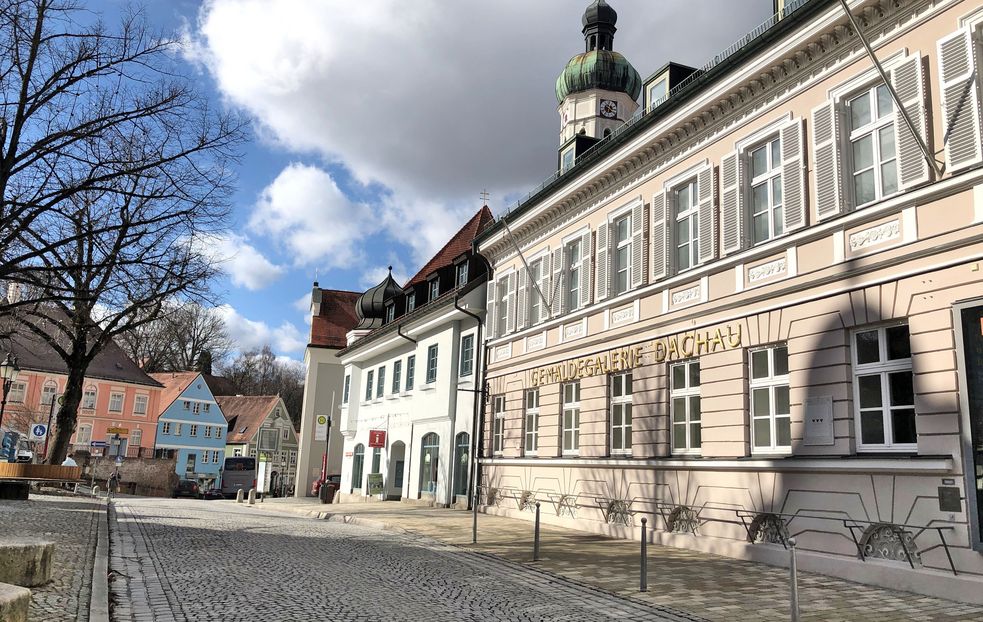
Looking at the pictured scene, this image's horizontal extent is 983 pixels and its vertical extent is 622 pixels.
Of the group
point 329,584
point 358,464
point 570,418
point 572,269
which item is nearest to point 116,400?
point 358,464

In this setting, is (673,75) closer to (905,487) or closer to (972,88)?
(972,88)

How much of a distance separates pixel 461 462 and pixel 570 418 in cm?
746

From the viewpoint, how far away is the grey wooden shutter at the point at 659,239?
17.0 meters

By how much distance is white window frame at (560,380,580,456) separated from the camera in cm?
2028

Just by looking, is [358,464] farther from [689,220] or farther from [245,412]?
[245,412]

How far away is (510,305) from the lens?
81.8ft

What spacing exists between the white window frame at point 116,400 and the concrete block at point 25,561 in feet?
203

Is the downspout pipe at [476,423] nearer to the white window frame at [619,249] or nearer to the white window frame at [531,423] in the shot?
the white window frame at [531,423]

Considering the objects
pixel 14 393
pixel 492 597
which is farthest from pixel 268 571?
pixel 14 393

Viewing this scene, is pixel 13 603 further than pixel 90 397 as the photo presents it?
No

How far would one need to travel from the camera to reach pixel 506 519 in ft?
72.9

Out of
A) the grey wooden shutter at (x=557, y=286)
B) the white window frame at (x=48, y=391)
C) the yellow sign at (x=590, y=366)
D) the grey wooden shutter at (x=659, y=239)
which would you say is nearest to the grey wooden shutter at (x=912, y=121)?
the grey wooden shutter at (x=659, y=239)

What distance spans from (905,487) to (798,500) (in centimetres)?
207

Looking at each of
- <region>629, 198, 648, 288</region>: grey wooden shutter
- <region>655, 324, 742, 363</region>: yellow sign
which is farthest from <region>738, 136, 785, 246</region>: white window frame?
<region>629, 198, 648, 288</region>: grey wooden shutter
